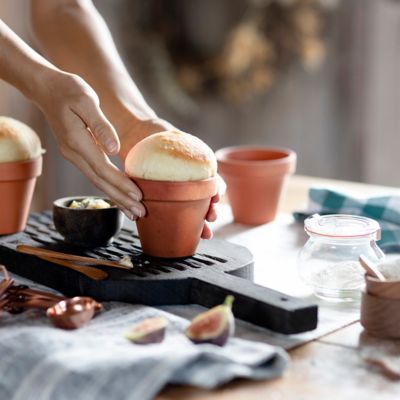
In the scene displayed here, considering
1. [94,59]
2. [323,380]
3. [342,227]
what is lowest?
[323,380]

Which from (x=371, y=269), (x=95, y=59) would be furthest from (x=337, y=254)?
(x=95, y=59)

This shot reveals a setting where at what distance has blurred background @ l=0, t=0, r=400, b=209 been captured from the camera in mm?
3779

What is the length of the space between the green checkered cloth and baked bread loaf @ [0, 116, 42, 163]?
0.61m

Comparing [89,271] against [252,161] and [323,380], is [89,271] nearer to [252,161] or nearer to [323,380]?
[323,380]

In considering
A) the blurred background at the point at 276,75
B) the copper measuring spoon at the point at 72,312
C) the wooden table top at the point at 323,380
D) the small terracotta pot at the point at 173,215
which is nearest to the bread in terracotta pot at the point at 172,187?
the small terracotta pot at the point at 173,215

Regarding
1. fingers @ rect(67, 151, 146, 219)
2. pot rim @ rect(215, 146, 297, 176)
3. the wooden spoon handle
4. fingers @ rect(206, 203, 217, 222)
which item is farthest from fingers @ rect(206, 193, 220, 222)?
pot rim @ rect(215, 146, 297, 176)

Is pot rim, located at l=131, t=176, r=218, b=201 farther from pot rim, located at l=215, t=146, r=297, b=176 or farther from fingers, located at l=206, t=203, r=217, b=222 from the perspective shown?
pot rim, located at l=215, t=146, r=297, b=176

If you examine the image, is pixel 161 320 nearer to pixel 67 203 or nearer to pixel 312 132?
pixel 67 203

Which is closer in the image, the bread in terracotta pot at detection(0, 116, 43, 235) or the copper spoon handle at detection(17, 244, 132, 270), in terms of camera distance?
the copper spoon handle at detection(17, 244, 132, 270)

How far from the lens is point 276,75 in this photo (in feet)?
12.8

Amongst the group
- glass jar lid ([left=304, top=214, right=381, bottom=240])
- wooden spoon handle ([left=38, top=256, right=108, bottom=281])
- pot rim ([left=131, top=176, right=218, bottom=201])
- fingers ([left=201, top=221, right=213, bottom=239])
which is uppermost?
pot rim ([left=131, top=176, right=218, bottom=201])

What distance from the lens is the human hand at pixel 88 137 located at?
1473 millimetres

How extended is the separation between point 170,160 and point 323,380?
491mm

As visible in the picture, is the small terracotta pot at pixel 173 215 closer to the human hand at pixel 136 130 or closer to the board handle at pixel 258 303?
the board handle at pixel 258 303
